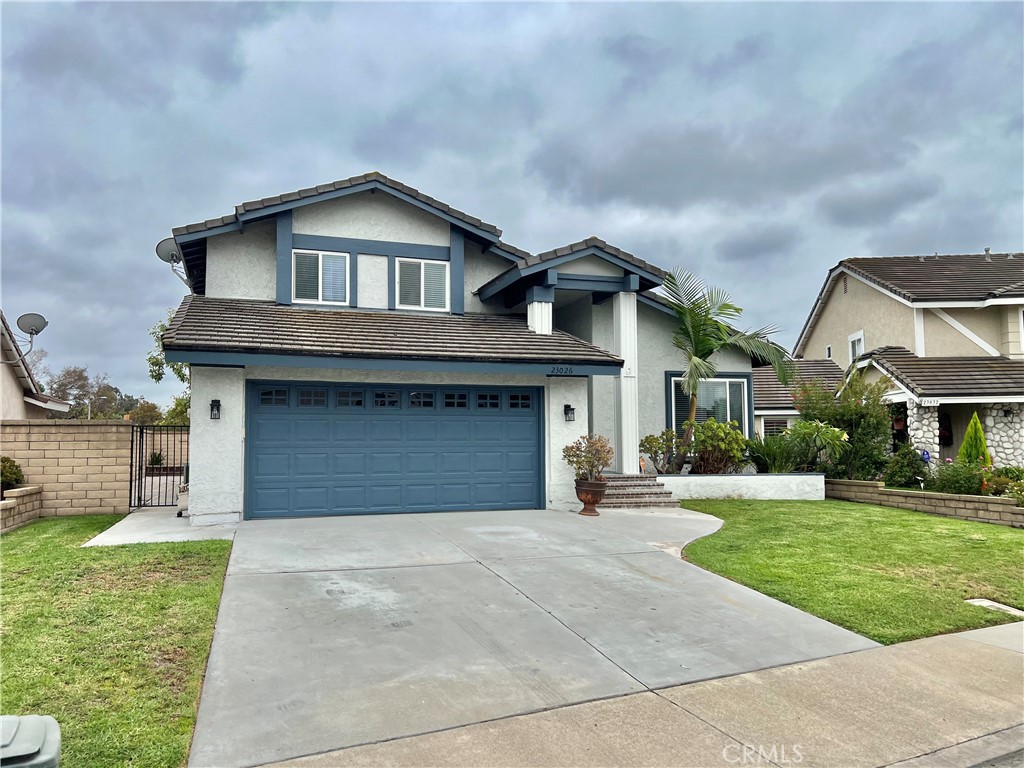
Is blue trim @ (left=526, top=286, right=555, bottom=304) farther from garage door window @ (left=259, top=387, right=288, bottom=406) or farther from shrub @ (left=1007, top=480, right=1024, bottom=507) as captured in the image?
shrub @ (left=1007, top=480, right=1024, bottom=507)

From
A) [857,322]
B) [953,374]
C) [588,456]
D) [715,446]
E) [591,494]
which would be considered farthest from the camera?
[857,322]

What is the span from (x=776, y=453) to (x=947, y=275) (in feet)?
39.5

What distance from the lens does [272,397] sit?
474 inches

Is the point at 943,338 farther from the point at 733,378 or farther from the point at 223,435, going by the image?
the point at 223,435

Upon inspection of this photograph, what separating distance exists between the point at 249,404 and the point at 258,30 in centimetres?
688

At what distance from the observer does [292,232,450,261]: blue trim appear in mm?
13898

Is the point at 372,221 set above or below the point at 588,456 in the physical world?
above

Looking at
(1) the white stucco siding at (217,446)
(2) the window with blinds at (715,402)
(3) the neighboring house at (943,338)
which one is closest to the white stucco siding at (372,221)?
(1) the white stucco siding at (217,446)

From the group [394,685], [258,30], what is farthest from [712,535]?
[258,30]

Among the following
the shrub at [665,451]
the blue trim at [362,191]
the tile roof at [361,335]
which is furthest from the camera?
the shrub at [665,451]

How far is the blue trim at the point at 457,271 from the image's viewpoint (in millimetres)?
14812

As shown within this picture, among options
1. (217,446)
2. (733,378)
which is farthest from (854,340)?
(217,446)

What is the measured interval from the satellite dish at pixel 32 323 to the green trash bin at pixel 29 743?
1443cm

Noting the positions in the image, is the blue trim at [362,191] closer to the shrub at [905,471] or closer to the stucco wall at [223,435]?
the stucco wall at [223,435]
